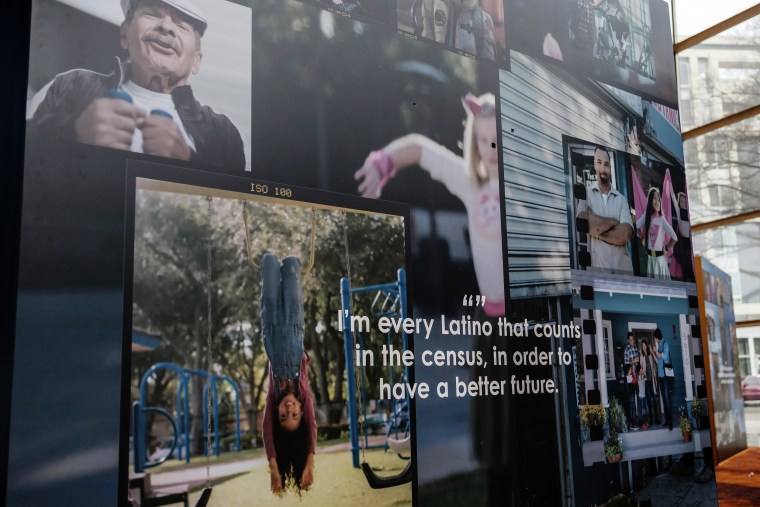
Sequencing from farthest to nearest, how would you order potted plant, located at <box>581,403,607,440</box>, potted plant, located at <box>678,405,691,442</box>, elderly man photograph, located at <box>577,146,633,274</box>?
potted plant, located at <box>678,405,691,442</box> < elderly man photograph, located at <box>577,146,633,274</box> < potted plant, located at <box>581,403,607,440</box>

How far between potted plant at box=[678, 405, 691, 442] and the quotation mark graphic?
5.19ft

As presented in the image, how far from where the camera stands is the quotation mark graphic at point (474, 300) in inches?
114

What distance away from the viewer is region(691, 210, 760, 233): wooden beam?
5.56 meters

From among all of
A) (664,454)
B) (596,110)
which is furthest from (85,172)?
(664,454)

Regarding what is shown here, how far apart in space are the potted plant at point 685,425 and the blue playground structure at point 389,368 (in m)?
1.93

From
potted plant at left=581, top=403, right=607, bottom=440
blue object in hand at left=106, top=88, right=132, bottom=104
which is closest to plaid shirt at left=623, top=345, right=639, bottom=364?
potted plant at left=581, top=403, right=607, bottom=440

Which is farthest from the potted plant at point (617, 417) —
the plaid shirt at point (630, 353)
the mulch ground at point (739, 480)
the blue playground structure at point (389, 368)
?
the mulch ground at point (739, 480)

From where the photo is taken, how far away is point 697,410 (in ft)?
12.8

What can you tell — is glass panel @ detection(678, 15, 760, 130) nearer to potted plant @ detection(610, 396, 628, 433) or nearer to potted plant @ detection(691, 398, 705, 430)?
potted plant @ detection(691, 398, 705, 430)

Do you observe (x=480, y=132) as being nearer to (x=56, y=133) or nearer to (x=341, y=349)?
(x=341, y=349)

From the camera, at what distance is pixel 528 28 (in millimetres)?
3420

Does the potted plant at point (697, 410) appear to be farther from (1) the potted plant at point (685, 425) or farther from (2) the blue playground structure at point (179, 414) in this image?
(2) the blue playground structure at point (179, 414)

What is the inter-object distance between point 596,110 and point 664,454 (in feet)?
5.96

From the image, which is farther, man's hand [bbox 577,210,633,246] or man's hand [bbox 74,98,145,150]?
man's hand [bbox 577,210,633,246]
